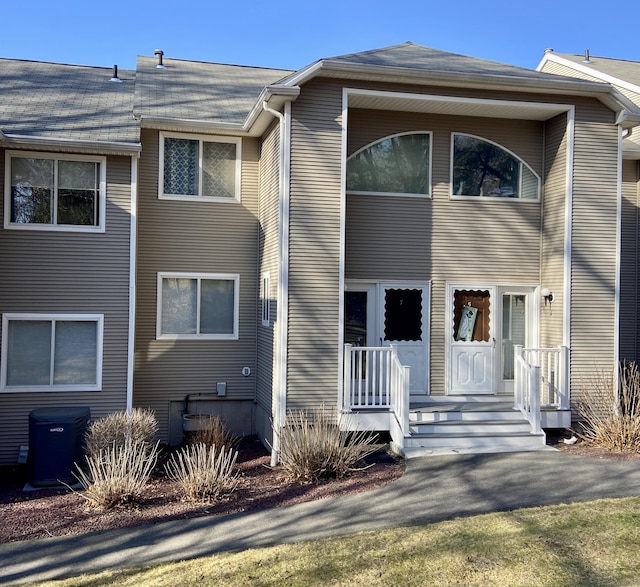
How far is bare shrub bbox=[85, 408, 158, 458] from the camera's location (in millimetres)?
→ 8891

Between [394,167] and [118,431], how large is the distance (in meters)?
6.30

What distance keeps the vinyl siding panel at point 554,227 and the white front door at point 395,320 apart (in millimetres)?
2143

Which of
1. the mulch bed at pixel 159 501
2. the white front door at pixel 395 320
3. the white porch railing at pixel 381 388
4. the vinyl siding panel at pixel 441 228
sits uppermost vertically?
the vinyl siding panel at pixel 441 228

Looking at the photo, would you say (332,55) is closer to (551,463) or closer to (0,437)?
(551,463)

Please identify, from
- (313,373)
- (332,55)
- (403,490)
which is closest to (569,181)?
(332,55)

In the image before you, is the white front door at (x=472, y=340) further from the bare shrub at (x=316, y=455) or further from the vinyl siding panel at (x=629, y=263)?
the vinyl siding panel at (x=629, y=263)

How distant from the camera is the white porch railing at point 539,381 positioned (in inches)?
383

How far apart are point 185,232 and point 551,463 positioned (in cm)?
707

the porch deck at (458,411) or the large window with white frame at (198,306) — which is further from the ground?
the large window with white frame at (198,306)

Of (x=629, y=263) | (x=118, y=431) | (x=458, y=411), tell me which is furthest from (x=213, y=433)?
(x=629, y=263)

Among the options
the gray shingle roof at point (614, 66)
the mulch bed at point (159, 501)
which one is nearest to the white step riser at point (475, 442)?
the mulch bed at point (159, 501)

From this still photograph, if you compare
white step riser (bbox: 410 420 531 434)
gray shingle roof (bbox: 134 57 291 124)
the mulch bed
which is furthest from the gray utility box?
gray shingle roof (bbox: 134 57 291 124)

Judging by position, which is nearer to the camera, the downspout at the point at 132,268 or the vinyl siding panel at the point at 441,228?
the downspout at the point at 132,268

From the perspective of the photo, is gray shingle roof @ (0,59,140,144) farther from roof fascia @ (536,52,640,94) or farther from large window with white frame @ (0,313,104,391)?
roof fascia @ (536,52,640,94)
